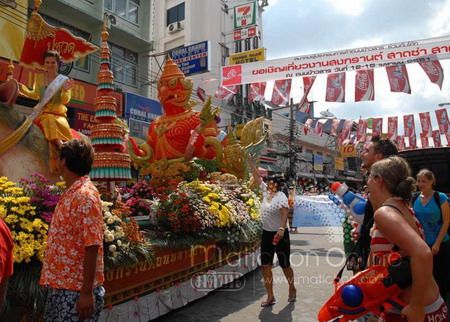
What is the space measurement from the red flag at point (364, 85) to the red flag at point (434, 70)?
1.57 m

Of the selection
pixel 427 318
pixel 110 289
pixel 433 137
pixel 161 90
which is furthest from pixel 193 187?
pixel 433 137

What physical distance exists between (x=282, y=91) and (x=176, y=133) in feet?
18.6

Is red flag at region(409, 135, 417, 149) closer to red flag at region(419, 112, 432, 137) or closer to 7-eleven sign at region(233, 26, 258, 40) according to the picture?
red flag at region(419, 112, 432, 137)

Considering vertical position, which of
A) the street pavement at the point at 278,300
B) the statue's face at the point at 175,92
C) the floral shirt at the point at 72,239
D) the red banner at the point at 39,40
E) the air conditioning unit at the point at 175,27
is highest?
the air conditioning unit at the point at 175,27

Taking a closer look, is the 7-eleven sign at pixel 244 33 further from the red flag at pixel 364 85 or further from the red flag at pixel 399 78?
the red flag at pixel 399 78

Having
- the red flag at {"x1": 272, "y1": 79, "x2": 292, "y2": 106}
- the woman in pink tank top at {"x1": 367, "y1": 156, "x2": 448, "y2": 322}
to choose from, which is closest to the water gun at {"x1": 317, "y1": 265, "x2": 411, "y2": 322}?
the woman in pink tank top at {"x1": 367, "y1": 156, "x2": 448, "y2": 322}

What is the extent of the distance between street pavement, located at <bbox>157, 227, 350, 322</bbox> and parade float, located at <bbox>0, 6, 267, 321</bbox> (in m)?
0.19

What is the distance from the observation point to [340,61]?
34.1ft

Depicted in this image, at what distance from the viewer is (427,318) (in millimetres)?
2055

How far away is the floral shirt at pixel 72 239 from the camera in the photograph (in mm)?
2322

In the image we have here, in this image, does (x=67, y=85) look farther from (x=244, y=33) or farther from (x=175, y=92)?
(x=244, y=33)

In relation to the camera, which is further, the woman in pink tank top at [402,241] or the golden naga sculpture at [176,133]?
the golden naga sculpture at [176,133]

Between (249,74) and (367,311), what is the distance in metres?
10.2

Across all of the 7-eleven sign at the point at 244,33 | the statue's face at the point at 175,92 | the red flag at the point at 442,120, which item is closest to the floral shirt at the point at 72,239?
the statue's face at the point at 175,92
